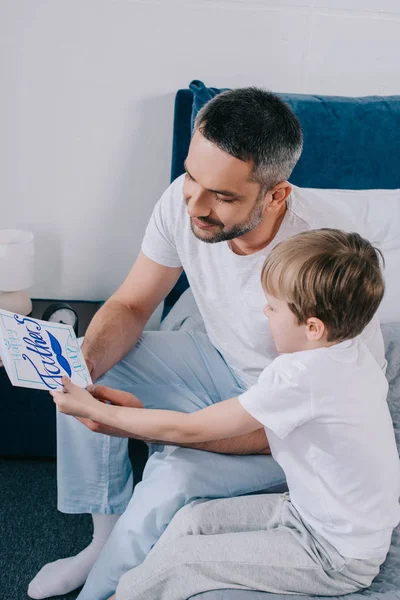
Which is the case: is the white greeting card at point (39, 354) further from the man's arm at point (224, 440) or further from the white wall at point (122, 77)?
the white wall at point (122, 77)

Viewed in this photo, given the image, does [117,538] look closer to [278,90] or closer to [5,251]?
[5,251]

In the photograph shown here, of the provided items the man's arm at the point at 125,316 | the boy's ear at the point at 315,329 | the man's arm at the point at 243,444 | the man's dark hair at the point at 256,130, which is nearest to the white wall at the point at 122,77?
the man's arm at the point at 125,316

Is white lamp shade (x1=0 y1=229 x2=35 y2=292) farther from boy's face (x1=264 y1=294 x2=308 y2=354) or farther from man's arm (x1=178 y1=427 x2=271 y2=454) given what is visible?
boy's face (x1=264 y1=294 x2=308 y2=354)

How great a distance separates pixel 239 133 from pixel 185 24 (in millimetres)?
790

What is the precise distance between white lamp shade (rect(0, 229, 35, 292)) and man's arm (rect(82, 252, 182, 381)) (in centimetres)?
35

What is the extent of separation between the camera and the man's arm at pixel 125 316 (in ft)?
5.03

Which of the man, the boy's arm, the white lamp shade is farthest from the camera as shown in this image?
the white lamp shade

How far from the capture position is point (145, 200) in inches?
83.8

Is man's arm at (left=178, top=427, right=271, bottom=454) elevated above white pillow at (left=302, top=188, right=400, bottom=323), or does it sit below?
below

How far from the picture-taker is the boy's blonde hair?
1.13 meters

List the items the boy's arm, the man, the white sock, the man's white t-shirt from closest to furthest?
the boy's arm < the man < the man's white t-shirt < the white sock

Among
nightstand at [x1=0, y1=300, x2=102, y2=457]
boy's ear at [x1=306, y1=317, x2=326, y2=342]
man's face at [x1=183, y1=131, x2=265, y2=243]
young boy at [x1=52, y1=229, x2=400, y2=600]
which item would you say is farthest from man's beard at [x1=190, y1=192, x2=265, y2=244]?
nightstand at [x1=0, y1=300, x2=102, y2=457]

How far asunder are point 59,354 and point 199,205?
1.36 feet

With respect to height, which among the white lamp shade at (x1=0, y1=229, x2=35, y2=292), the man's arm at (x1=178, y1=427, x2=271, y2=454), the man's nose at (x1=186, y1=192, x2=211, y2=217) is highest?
the man's nose at (x1=186, y1=192, x2=211, y2=217)
